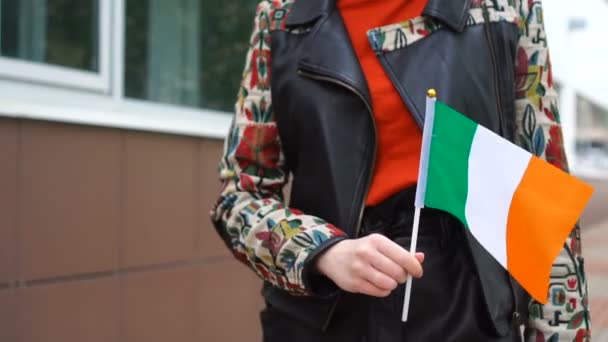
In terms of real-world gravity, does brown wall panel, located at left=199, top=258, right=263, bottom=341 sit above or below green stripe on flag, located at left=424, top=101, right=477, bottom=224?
below

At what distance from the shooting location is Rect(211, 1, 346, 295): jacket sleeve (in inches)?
54.1

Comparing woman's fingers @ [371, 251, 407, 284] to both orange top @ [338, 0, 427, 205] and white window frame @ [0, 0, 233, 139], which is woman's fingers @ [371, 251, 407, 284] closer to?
orange top @ [338, 0, 427, 205]

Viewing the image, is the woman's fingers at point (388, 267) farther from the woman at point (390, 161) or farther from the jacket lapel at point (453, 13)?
the jacket lapel at point (453, 13)

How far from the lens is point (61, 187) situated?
316 cm

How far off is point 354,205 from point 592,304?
679 centimetres

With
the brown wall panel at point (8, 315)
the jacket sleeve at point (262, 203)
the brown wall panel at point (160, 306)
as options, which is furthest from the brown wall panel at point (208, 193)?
the jacket sleeve at point (262, 203)

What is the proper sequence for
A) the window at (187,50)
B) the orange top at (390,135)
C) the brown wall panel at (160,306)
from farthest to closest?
the window at (187,50) → the brown wall panel at (160,306) → the orange top at (390,135)

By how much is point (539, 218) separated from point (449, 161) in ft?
0.58

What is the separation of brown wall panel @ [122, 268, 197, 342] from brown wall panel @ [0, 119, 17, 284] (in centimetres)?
67

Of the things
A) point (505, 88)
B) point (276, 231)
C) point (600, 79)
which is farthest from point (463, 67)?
point (600, 79)

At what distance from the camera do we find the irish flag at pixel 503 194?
1.29m

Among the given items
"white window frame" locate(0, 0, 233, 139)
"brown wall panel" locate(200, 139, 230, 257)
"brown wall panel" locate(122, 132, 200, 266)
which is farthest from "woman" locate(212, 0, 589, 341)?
"brown wall panel" locate(200, 139, 230, 257)

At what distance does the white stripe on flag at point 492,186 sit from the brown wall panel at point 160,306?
2.48 metres

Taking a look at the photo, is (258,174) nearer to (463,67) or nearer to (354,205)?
(354,205)
